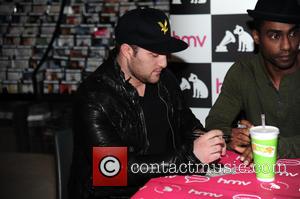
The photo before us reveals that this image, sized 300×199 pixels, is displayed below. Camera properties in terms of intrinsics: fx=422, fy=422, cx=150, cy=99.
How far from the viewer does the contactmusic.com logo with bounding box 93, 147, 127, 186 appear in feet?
4.86

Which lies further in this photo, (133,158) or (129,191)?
(129,191)

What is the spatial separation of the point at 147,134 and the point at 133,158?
329mm

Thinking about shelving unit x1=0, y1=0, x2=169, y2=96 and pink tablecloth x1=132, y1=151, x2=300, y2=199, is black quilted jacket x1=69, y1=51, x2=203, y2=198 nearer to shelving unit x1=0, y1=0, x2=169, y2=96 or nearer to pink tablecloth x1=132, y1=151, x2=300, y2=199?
pink tablecloth x1=132, y1=151, x2=300, y2=199

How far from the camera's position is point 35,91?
509cm

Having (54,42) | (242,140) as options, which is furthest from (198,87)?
(54,42)

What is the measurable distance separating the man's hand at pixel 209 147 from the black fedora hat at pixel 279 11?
655 mm

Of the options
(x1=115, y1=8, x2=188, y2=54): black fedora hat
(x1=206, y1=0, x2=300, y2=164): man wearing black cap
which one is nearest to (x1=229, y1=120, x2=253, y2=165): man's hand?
(x1=206, y1=0, x2=300, y2=164): man wearing black cap

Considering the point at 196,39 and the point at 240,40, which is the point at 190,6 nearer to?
the point at 196,39

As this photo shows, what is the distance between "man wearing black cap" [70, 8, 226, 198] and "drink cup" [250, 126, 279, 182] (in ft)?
0.77

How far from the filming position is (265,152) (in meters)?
1.25

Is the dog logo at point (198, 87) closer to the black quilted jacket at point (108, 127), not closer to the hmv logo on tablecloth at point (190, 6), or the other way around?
the hmv logo on tablecloth at point (190, 6)

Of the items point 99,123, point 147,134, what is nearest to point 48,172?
point 99,123

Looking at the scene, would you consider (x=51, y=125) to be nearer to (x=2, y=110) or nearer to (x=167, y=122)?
(x=2, y=110)

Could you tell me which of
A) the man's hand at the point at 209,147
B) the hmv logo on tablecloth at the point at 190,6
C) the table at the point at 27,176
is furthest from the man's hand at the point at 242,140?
the hmv logo on tablecloth at the point at 190,6
